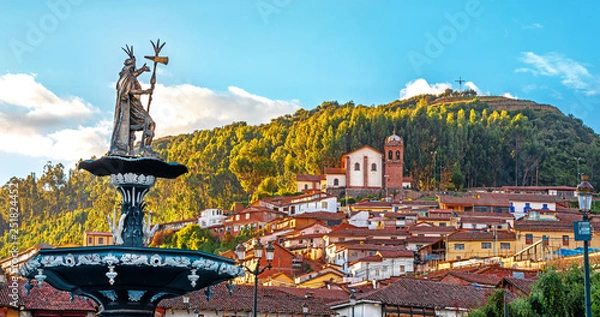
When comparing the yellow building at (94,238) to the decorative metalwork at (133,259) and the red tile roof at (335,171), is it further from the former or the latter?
the decorative metalwork at (133,259)

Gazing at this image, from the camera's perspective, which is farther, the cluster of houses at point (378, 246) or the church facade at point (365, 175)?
the church facade at point (365, 175)

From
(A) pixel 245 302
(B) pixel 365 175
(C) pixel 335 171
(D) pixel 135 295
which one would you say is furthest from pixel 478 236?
(D) pixel 135 295

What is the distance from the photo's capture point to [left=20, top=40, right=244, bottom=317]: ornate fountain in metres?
16.7

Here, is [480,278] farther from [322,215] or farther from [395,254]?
[322,215]

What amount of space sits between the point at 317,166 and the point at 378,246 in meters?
51.7

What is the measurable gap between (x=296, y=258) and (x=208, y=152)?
8459cm

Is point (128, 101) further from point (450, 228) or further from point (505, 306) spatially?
point (450, 228)

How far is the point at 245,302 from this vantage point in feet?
157

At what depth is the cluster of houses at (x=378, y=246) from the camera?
48781mm

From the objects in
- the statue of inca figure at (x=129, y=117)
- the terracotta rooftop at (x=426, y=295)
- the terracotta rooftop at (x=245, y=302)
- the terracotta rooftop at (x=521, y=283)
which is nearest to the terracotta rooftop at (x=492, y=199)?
the terracotta rooftop at (x=426, y=295)

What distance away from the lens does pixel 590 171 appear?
6112 inches

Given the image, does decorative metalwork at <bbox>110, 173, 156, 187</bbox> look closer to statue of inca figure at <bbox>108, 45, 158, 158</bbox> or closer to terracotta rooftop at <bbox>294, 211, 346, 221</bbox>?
statue of inca figure at <bbox>108, 45, 158, 158</bbox>

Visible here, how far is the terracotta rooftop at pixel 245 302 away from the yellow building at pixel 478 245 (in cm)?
3308

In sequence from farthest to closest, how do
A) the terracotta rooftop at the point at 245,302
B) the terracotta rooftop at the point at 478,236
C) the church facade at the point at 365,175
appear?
the church facade at the point at 365,175 → the terracotta rooftop at the point at 478,236 → the terracotta rooftop at the point at 245,302
